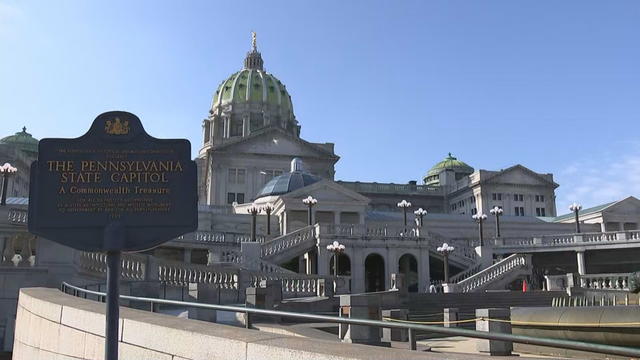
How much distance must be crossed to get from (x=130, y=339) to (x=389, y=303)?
70.5ft

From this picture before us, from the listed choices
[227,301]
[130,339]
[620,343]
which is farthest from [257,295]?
[130,339]

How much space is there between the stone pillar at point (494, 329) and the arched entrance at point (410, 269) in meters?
31.6

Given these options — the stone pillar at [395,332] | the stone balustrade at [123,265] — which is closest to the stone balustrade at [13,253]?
the stone balustrade at [123,265]

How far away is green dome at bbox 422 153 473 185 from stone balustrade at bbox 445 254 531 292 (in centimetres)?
9247

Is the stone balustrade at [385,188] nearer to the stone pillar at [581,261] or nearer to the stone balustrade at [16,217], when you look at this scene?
the stone pillar at [581,261]

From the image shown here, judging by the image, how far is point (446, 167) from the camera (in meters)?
136

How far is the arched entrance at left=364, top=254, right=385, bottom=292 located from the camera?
50375 mm

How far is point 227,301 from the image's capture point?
26.7 metres

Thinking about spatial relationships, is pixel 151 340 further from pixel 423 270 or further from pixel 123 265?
pixel 423 270

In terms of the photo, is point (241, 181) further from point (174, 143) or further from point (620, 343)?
point (174, 143)

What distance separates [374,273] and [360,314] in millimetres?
35370

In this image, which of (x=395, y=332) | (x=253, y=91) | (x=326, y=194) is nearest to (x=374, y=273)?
(x=326, y=194)

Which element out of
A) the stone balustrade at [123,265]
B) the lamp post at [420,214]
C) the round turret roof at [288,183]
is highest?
the round turret roof at [288,183]

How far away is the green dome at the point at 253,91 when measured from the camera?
129000 millimetres
